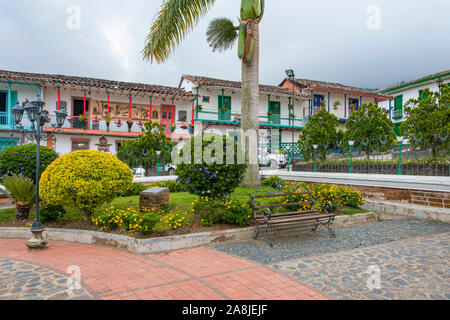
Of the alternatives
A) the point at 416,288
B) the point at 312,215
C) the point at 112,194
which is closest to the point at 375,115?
the point at 312,215

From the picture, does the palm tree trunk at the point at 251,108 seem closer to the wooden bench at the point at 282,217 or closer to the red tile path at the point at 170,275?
the wooden bench at the point at 282,217

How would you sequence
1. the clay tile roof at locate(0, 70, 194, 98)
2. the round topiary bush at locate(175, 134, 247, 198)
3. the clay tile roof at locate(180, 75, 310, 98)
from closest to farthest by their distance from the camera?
the round topiary bush at locate(175, 134, 247, 198) → the clay tile roof at locate(0, 70, 194, 98) → the clay tile roof at locate(180, 75, 310, 98)

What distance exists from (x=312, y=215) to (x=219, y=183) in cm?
203

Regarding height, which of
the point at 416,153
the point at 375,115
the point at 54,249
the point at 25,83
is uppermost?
the point at 25,83

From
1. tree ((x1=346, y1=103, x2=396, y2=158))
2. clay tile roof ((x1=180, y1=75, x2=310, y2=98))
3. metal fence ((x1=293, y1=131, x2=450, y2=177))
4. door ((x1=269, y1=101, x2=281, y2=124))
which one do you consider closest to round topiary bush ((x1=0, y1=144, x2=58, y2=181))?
metal fence ((x1=293, y1=131, x2=450, y2=177))

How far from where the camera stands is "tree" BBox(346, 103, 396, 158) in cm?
1038

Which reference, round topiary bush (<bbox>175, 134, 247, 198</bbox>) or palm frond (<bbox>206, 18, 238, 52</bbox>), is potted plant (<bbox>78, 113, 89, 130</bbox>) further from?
round topiary bush (<bbox>175, 134, 247, 198</bbox>)

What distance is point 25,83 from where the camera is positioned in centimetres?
1933

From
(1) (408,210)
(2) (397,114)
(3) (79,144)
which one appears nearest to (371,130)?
(1) (408,210)

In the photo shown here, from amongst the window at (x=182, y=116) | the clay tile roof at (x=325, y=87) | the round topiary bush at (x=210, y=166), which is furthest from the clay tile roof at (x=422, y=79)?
the round topiary bush at (x=210, y=166)

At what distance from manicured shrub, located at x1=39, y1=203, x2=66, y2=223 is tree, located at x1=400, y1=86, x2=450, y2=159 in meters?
9.36

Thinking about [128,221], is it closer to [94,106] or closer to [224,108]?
[224,108]

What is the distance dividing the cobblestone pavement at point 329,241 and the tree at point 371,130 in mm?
3935
